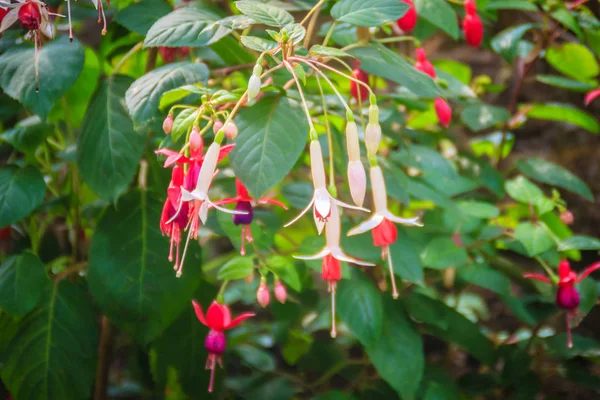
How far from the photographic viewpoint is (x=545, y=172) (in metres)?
1.14

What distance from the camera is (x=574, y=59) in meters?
1.21

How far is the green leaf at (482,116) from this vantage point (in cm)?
109

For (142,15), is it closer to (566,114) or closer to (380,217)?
(380,217)

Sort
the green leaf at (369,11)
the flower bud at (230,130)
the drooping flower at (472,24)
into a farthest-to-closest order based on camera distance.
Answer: the drooping flower at (472,24), the green leaf at (369,11), the flower bud at (230,130)

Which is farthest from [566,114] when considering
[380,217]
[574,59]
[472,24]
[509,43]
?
[380,217]

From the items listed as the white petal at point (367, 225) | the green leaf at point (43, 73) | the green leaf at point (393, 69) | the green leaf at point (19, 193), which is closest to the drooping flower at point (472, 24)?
the green leaf at point (393, 69)

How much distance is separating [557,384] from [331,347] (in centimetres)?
59

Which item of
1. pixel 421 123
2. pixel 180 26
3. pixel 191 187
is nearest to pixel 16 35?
pixel 180 26

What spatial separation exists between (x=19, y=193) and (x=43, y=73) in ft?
0.62

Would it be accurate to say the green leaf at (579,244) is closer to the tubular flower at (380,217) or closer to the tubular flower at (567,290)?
the tubular flower at (567,290)

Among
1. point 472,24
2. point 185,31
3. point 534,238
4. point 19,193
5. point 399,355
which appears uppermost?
point 185,31

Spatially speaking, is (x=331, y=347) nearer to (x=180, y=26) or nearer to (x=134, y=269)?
(x=134, y=269)

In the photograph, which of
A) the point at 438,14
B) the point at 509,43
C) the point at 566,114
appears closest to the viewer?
the point at 438,14

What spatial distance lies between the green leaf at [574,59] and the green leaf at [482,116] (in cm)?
22
